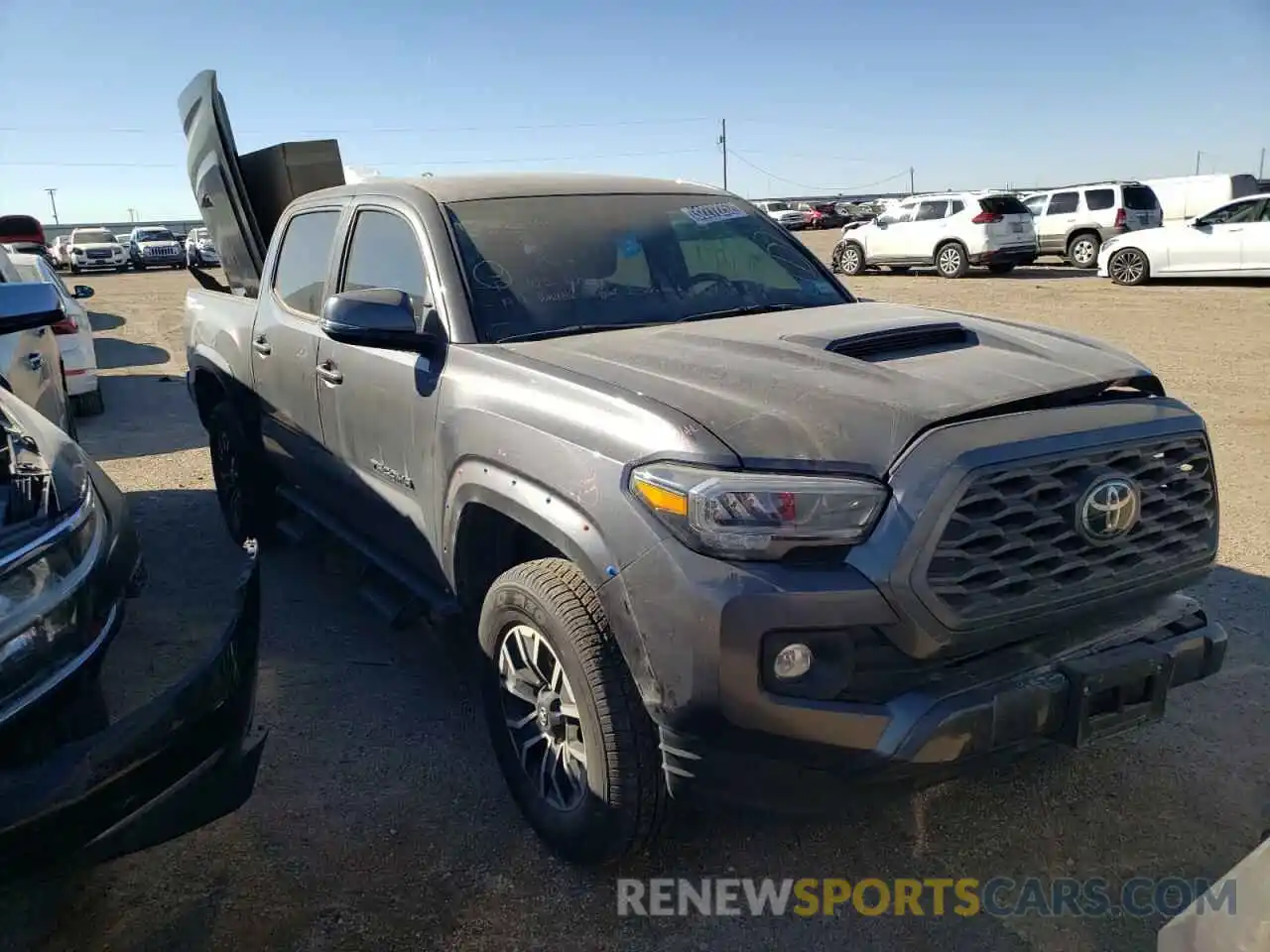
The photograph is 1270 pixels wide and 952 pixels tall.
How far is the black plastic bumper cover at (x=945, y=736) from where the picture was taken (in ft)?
7.13

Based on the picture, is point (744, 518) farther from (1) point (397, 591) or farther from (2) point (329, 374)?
(2) point (329, 374)

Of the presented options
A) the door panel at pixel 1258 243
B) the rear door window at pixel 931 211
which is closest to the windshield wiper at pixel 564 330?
the door panel at pixel 1258 243

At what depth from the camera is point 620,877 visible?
275 centimetres

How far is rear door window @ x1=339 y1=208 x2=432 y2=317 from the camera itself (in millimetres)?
3486

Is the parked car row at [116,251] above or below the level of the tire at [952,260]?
above

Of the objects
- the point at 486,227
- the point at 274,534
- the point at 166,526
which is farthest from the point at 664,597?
the point at 166,526

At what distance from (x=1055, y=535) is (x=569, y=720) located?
134cm

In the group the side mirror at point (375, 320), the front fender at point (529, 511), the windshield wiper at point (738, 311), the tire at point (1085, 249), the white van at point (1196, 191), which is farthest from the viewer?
the white van at point (1196, 191)

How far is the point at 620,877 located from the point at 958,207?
2066 cm

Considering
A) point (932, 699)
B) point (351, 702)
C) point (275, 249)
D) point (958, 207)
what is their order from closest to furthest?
point (932, 699), point (351, 702), point (275, 249), point (958, 207)

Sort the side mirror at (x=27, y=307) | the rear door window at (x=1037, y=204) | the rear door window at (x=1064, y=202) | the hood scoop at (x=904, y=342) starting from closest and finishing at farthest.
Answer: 1. the hood scoop at (x=904, y=342)
2. the side mirror at (x=27, y=307)
3. the rear door window at (x=1064, y=202)
4. the rear door window at (x=1037, y=204)

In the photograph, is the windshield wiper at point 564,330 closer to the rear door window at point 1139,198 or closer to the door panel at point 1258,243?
the door panel at point 1258,243

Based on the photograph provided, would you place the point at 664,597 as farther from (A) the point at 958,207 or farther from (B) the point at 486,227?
(A) the point at 958,207

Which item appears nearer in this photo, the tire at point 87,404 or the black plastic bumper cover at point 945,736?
the black plastic bumper cover at point 945,736
